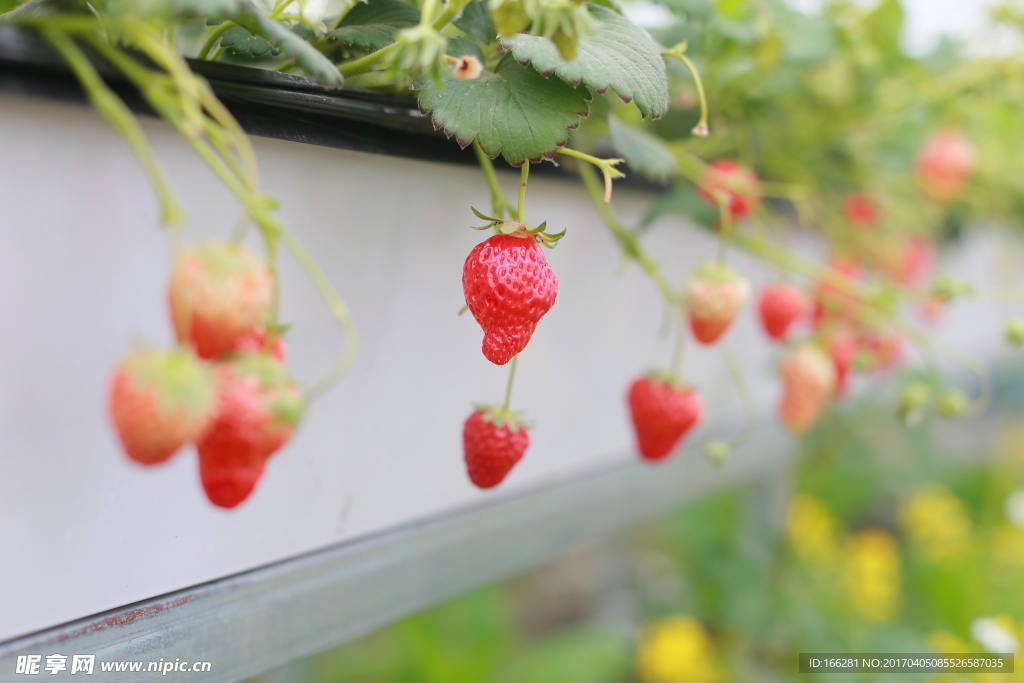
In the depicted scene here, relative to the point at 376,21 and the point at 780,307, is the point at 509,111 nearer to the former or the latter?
the point at 376,21

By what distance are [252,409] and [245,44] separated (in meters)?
0.19

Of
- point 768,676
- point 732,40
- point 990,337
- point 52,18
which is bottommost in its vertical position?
point 768,676

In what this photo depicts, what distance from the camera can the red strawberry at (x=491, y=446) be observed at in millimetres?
392

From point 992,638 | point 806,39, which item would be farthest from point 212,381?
point 992,638

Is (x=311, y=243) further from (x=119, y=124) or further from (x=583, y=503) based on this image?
(x=583, y=503)

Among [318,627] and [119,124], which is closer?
[119,124]

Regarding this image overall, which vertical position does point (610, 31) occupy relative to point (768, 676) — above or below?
above

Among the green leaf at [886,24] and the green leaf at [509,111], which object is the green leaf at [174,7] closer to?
the green leaf at [509,111]

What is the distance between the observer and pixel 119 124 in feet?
0.75

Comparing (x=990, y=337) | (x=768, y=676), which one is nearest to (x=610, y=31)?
(x=768, y=676)

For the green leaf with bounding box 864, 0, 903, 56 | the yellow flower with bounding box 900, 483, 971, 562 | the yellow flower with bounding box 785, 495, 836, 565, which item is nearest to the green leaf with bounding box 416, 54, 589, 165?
the green leaf with bounding box 864, 0, 903, 56

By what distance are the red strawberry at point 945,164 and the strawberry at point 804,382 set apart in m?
0.38

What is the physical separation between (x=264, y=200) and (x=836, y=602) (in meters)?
1.05

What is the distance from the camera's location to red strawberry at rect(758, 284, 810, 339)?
596 mm
